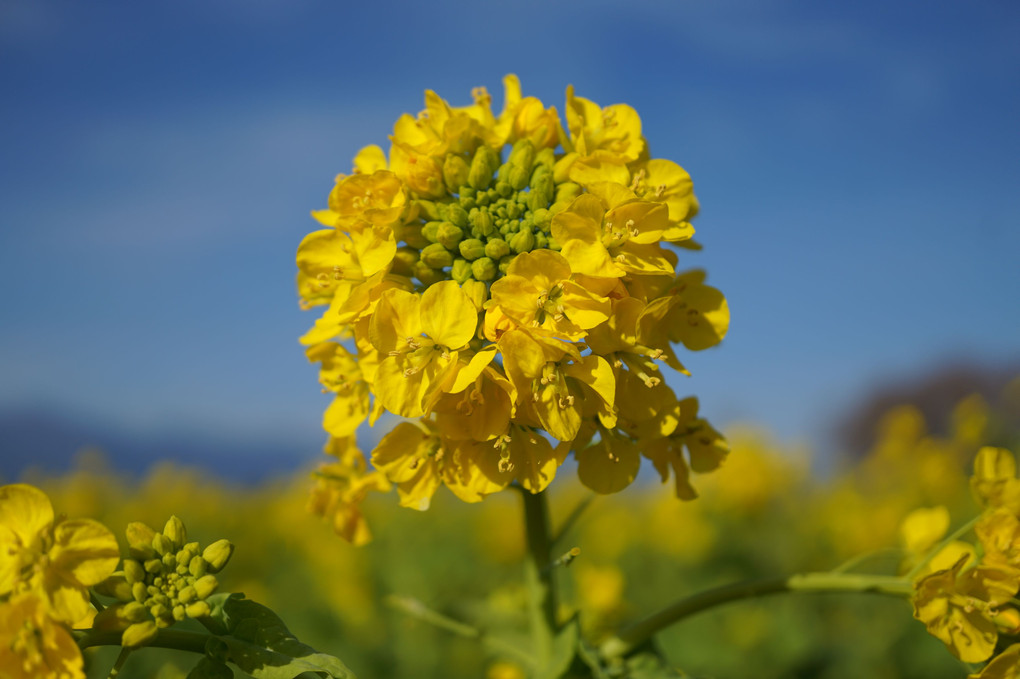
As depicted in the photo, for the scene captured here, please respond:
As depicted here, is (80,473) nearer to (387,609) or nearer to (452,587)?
(387,609)

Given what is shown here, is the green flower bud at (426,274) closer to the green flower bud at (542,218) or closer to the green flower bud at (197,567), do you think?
the green flower bud at (542,218)

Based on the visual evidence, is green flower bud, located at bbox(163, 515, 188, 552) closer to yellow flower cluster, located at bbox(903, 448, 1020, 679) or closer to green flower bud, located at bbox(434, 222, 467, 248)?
green flower bud, located at bbox(434, 222, 467, 248)

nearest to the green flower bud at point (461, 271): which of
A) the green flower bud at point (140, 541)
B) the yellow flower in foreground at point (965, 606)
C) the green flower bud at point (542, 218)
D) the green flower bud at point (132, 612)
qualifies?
the green flower bud at point (542, 218)

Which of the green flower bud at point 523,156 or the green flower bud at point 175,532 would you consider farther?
the green flower bud at point 523,156

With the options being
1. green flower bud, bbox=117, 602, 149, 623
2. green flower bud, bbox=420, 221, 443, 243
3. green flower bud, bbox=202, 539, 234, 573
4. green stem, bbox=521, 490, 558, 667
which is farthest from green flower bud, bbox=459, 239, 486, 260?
green flower bud, bbox=117, 602, 149, 623

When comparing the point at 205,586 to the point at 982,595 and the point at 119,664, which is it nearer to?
the point at 119,664
